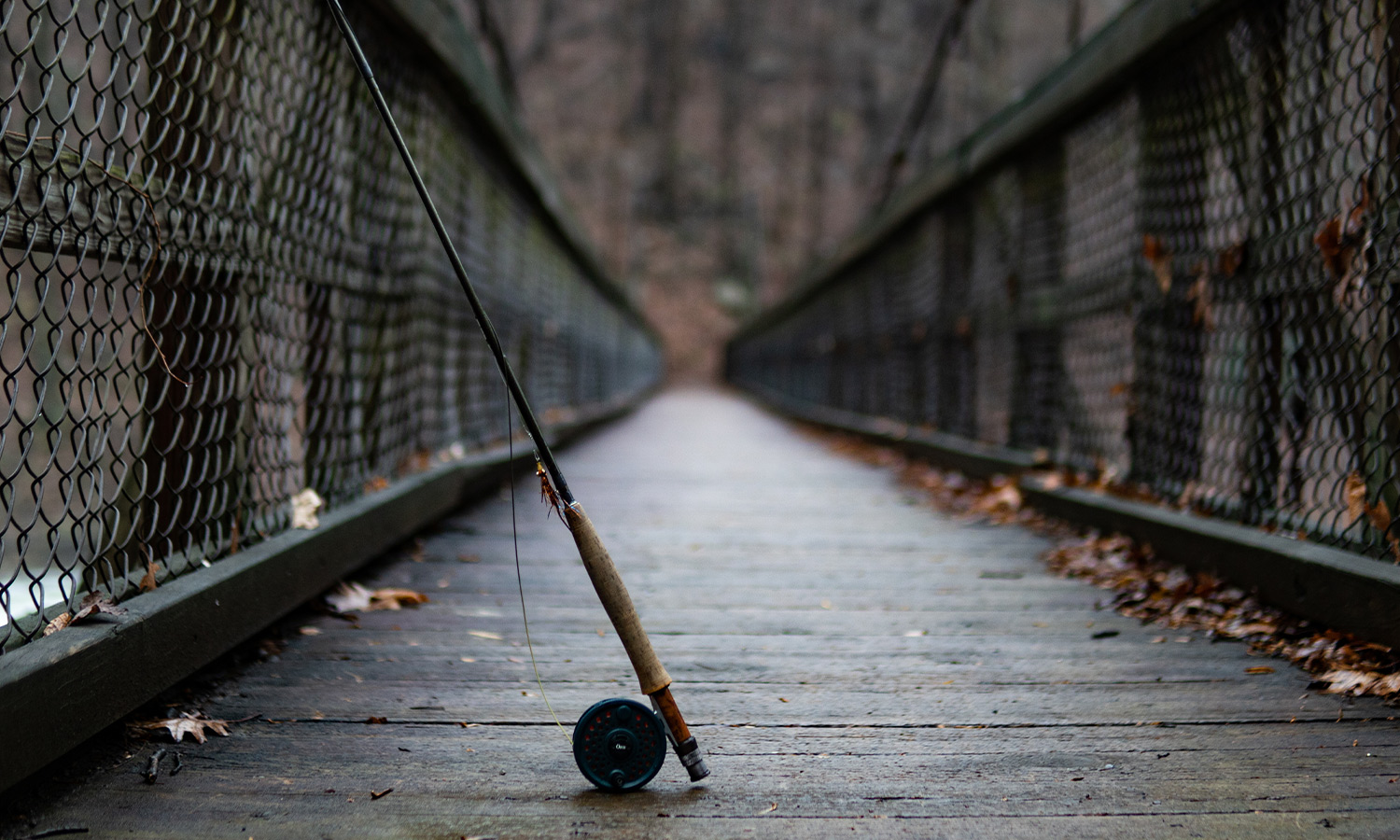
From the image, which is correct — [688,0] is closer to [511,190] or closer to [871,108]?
Result: [871,108]

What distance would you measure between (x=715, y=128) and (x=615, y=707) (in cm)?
4428

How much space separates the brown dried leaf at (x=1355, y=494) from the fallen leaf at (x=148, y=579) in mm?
3041

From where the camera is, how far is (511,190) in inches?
259

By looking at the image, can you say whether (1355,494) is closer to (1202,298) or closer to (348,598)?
(1202,298)

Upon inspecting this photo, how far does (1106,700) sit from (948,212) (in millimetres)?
5212

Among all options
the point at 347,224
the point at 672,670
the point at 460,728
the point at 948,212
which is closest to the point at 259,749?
the point at 460,728

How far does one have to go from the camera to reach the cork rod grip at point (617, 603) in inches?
62.7

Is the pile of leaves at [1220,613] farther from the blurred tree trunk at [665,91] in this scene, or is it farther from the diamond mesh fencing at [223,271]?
the blurred tree trunk at [665,91]

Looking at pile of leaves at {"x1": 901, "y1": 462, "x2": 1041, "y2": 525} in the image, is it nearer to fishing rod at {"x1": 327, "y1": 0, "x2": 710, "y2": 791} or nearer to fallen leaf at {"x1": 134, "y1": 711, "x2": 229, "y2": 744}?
fishing rod at {"x1": 327, "y1": 0, "x2": 710, "y2": 791}

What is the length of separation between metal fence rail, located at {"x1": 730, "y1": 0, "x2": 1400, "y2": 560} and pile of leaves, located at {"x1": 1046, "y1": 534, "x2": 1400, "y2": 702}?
0.27 meters

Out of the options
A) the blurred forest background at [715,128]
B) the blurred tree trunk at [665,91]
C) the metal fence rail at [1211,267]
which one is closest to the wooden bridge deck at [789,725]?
the metal fence rail at [1211,267]

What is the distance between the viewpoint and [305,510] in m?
2.85

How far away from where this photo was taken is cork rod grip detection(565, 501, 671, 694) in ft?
5.22

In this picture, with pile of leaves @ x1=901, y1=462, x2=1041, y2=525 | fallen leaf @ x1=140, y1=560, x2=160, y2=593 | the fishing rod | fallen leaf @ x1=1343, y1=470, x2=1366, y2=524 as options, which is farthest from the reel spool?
pile of leaves @ x1=901, y1=462, x2=1041, y2=525
